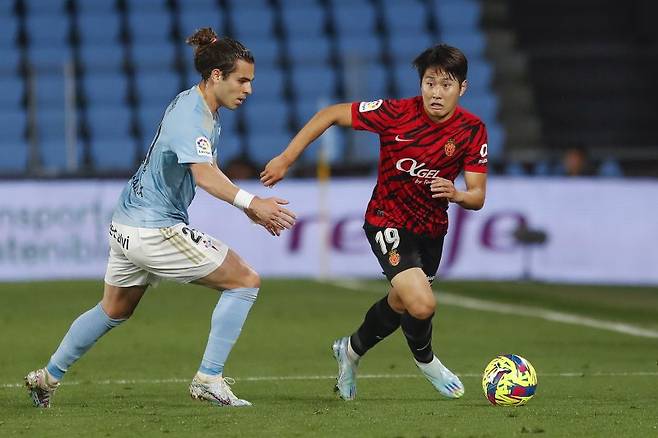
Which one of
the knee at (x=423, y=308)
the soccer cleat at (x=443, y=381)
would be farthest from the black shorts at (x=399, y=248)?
the soccer cleat at (x=443, y=381)

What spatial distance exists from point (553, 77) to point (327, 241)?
21.1 feet

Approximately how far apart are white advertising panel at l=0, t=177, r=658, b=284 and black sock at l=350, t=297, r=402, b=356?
880 cm

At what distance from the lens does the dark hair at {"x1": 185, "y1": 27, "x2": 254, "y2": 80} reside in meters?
7.08

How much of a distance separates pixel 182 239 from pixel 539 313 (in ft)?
22.4

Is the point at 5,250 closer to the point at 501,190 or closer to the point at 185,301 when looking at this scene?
the point at 185,301

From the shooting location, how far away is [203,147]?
6.89 m

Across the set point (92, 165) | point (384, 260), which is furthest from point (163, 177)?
point (92, 165)

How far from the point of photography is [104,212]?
1641 centimetres

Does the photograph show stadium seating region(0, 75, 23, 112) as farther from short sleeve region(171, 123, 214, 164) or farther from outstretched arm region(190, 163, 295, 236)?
outstretched arm region(190, 163, 295, 236)

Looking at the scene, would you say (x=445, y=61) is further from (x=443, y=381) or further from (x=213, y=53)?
(x=443, y=381)

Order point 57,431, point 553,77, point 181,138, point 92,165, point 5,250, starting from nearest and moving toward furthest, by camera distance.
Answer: point 57,431, point 181,138, point 5,250, point 92,165, point 553,77

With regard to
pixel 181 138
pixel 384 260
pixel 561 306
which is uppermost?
pixel 181 138

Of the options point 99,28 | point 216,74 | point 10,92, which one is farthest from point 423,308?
point 99,28

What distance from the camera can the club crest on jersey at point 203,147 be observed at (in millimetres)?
6875
